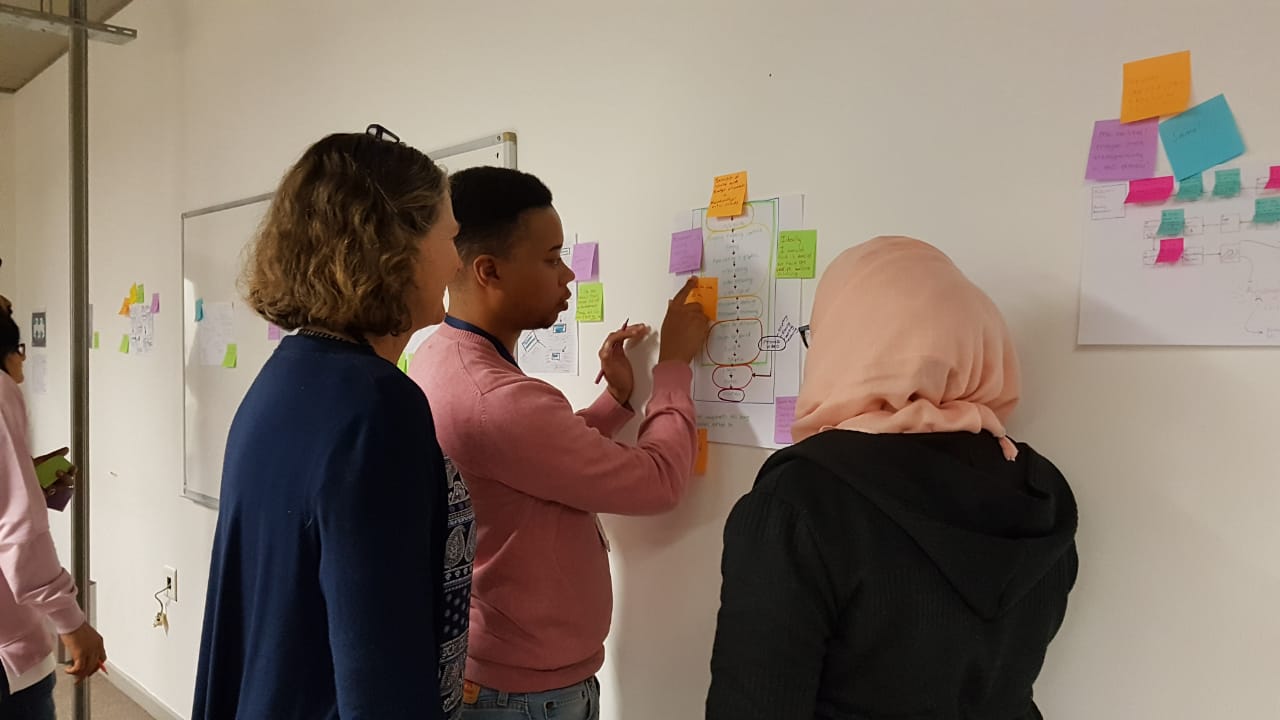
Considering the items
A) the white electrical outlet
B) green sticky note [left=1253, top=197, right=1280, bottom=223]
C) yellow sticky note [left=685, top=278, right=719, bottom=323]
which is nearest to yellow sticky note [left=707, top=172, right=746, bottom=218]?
yellow sticky note [left=685, top=278, right=719, bottom=323]

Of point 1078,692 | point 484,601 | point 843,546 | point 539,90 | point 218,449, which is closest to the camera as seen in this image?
point 843,546

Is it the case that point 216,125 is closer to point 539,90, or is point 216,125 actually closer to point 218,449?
point 218,449

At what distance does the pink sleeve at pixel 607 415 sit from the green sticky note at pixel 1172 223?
96 centimetres

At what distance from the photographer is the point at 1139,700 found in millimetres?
1060

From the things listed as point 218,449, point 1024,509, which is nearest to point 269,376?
point 1024,509

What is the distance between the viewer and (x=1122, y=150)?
1.05 meters

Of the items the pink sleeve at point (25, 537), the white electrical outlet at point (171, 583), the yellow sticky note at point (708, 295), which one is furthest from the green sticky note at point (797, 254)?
the white electrical outlet at point (171, 583)

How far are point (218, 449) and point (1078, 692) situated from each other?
275 centimetres

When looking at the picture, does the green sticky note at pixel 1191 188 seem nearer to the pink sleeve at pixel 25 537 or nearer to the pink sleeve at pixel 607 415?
the pink sleeve at pixel 607 415

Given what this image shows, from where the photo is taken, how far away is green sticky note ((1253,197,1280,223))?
95cm

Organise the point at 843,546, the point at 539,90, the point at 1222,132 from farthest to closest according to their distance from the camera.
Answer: the point at 539,90, the point at 1222,132, the point at 843,546

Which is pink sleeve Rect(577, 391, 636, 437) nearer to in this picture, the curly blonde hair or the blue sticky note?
the curly blonde hair

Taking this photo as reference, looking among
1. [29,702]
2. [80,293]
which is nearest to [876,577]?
[29,702]

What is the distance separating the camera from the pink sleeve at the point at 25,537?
1.77 meters
